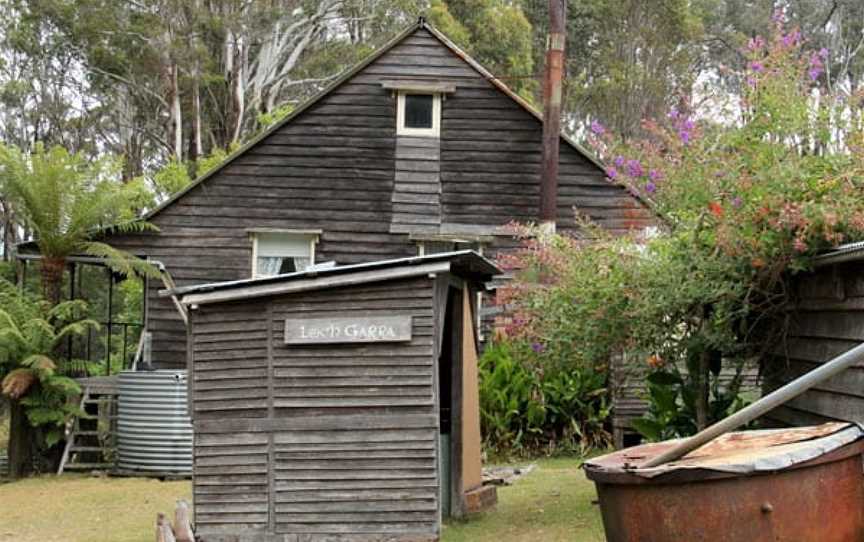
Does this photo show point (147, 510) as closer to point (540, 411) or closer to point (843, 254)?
point (540, 411)

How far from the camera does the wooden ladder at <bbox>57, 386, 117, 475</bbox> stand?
15734 mm

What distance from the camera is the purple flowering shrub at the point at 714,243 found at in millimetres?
8953

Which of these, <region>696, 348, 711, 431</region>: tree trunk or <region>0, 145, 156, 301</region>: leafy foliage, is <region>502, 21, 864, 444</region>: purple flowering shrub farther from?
<region>0, 145, 156, 301</region>: leafy foliage

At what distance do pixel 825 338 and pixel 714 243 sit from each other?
1.26 metres

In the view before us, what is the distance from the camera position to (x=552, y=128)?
18.0 meters

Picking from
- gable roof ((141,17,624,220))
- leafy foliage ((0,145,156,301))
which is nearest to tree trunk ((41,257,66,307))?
leafy foliage ((0,145,156,301))

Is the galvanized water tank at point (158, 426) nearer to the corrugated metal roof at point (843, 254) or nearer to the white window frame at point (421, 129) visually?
the white window frame at point (421, 129)

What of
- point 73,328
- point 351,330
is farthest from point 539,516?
point 73,328

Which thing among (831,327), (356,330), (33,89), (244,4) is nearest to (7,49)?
(33,89)

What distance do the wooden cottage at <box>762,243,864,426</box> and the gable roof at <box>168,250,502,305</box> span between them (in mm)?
2914

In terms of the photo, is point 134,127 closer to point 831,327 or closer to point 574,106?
point 574,106

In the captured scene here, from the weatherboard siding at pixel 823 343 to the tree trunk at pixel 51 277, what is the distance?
10.5 meters

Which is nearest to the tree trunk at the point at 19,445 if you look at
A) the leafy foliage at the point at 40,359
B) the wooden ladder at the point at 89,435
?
the leafy foliage at the point at 40,359

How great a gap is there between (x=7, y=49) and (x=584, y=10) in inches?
729
